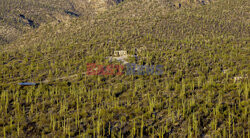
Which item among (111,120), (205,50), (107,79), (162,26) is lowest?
(111,120)

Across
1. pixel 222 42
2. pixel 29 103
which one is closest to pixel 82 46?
pixel 29 103

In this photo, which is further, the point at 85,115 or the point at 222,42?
the point at 222,42

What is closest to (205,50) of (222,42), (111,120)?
(222,42)

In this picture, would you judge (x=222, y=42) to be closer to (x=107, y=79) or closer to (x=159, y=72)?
(x=159, y=72)

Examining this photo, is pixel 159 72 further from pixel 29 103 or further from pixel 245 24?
pixel 245 24

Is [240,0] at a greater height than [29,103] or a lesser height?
greater

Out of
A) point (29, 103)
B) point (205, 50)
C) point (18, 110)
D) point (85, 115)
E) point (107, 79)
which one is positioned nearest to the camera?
point (85, 115)

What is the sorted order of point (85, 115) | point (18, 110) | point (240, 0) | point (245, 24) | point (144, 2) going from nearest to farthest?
point (85, 115)
point (18, 110)
point (245, 24)
point (240, 0)
point (144, 2)
